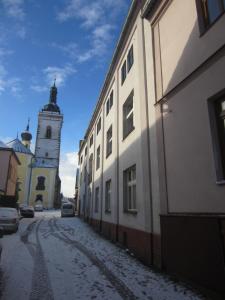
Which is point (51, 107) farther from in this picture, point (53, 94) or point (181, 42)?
point (181, 42)

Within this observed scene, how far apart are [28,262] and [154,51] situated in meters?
8.25

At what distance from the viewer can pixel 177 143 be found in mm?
6797

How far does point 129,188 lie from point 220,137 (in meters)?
5.90

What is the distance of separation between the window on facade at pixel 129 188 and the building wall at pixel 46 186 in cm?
5459

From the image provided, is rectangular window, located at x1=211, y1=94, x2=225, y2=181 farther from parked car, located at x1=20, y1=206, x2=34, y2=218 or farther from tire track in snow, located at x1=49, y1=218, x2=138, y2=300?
parked car, located at x1=20, y1=206, x2=34, y2=218

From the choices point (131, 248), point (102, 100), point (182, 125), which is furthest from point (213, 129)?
point (102, 100)

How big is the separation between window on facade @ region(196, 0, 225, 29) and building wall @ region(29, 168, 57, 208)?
6060 centimetres

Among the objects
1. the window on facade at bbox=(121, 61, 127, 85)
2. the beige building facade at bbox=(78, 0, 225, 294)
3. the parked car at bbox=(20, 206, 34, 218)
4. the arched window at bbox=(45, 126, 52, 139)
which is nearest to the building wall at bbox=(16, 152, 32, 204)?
the arched window at bbox=(45, 126, 52, 139)

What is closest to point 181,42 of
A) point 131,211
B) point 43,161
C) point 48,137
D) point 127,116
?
point 127,116

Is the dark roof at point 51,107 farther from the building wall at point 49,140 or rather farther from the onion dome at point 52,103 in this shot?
the building wall at point 49,140

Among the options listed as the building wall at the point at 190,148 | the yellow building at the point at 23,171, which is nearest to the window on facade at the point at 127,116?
the building wall at the point at 190,148

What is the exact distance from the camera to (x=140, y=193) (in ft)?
29.2

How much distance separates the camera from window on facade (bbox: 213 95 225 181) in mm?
5355

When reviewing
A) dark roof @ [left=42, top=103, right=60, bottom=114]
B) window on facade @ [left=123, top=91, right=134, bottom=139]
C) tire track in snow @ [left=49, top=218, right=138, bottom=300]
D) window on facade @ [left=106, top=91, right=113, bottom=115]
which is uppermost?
dark roof @ [left=42, top=103, right=60, bottom=114]
